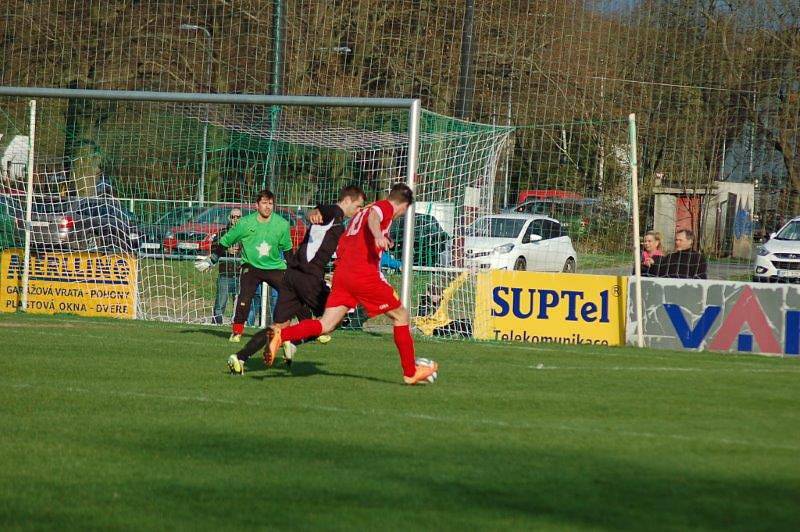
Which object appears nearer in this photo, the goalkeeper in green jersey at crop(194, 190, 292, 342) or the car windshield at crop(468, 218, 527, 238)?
the goalkeeper in green jersey at crop(194, 190, 292, 342)

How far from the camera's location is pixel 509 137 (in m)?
19.8

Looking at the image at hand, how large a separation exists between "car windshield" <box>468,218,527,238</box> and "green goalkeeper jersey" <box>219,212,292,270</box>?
497cm

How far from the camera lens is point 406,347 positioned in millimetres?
11328

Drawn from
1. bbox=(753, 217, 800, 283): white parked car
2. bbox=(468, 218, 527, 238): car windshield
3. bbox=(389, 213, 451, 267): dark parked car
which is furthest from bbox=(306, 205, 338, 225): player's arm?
bbox=(753, 217, 800, 283): white parked car

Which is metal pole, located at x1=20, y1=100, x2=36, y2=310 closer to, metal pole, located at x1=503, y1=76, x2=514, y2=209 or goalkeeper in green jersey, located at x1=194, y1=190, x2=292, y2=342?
goalkeeper in green jersey, located at x1=194, y1=190, x2=292, y2=342

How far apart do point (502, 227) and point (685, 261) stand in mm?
4994

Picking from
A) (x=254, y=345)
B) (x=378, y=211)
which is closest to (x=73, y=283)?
(x=254, y=345)

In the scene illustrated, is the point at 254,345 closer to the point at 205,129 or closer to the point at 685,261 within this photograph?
the point at 685,261

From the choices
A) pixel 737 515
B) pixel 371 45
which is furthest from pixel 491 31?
pixel 737 515

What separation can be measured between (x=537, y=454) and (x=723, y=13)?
14.1 m

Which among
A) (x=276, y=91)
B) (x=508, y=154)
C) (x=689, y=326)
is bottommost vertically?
(x=689, y=326)

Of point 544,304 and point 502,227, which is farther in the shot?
point 502,227

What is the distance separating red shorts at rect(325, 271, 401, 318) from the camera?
1136 centimetres

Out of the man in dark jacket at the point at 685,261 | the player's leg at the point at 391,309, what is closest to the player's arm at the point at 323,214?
the player's leg at the point at 391,309
